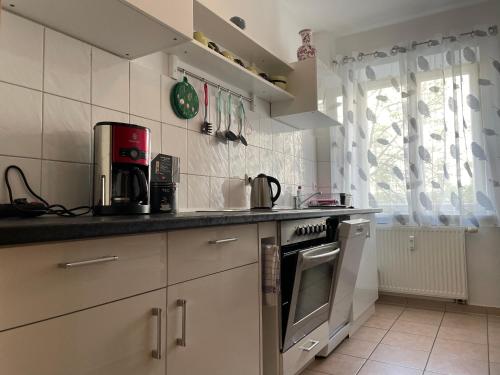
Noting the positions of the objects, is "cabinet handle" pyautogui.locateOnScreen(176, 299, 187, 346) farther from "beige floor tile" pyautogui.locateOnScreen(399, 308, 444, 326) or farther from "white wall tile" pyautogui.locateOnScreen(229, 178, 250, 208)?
"beige floor tile" pyautogui.locateOnScreen(399, 308, 444, 326)

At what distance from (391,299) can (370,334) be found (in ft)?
2.95

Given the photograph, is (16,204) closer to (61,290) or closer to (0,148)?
(0,148)

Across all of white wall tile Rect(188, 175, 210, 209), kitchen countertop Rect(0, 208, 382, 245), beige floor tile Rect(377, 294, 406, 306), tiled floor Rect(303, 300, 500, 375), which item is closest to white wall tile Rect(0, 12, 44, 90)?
kitchen countertop Rect(0, 208, 382, 245)

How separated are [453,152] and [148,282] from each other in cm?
280

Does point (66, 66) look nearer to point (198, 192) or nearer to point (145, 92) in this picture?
point (145, 92)

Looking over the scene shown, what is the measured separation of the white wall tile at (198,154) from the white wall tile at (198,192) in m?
0.04

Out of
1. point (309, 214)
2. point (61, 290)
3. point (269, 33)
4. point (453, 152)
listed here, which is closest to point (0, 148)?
point (61, 290)

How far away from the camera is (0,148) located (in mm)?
1137

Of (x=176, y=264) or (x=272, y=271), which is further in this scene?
(x=272, y=271)

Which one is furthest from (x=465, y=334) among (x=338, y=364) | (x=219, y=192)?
(x=219, y=192)

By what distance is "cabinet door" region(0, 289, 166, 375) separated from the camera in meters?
0.65

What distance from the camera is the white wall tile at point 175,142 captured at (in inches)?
68.7

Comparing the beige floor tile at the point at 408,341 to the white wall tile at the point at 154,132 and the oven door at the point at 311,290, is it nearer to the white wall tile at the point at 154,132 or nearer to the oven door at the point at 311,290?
the oven door at the point at 311,290

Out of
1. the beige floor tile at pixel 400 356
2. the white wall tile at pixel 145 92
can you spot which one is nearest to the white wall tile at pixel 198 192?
the white wall tile at pixel 145 92
